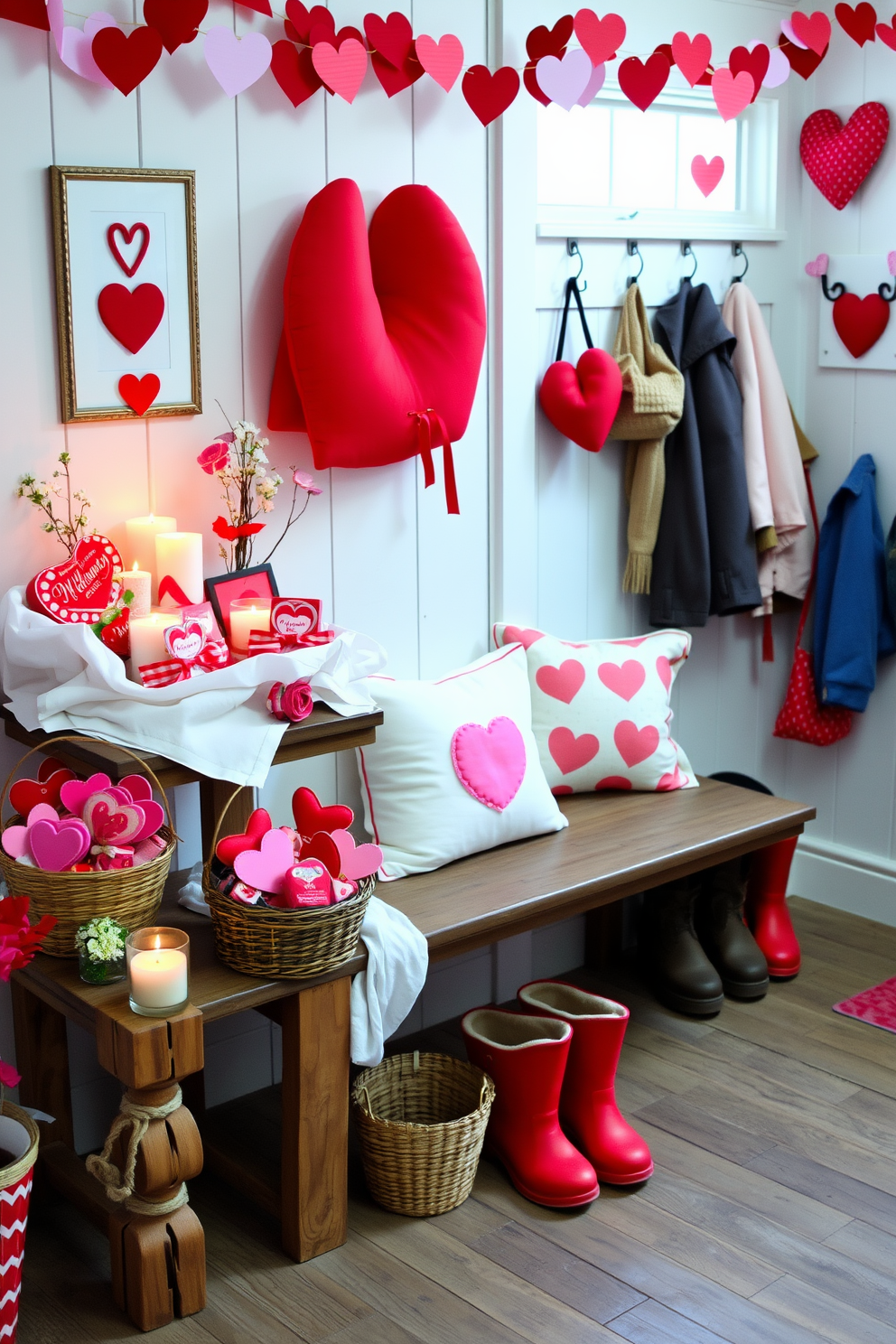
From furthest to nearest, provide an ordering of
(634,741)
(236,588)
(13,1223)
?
(634,741)
(236,588)
(13,1223)

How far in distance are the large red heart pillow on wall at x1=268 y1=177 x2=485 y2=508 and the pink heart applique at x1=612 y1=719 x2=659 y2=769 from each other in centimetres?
69

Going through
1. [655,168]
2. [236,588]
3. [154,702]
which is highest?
[655,168]

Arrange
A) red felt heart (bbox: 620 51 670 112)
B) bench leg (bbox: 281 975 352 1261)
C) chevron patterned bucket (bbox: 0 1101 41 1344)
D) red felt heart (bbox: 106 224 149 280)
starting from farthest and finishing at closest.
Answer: red felt heart (bbox: 620 51 670 112) < red felt heart (bbox: 106 224 149 280) < bench leg (bbox: 281 975 352 1261) < chevron patterned bucket (bbox: 0 1101 41 1344)

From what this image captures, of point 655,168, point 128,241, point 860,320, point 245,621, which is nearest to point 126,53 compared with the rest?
point 128,241

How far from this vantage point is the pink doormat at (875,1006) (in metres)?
2.87

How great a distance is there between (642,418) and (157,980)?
5.40ft

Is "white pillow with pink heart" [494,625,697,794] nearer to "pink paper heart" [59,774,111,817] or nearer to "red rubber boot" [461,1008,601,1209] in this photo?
"red rubber boot" [461,1008,601,1209]

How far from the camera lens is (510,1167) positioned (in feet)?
7.64

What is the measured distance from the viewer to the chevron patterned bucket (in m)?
1.80

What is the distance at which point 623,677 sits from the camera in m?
2.87

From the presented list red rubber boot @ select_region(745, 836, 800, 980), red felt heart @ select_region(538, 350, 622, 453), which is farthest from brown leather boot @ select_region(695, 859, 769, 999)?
red felt heart @ select_region(538, 350, 622, 453)

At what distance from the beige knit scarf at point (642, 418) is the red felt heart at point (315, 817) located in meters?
1.16

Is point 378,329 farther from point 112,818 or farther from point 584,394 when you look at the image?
point 112,818

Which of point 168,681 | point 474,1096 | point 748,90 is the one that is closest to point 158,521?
point 168,681
